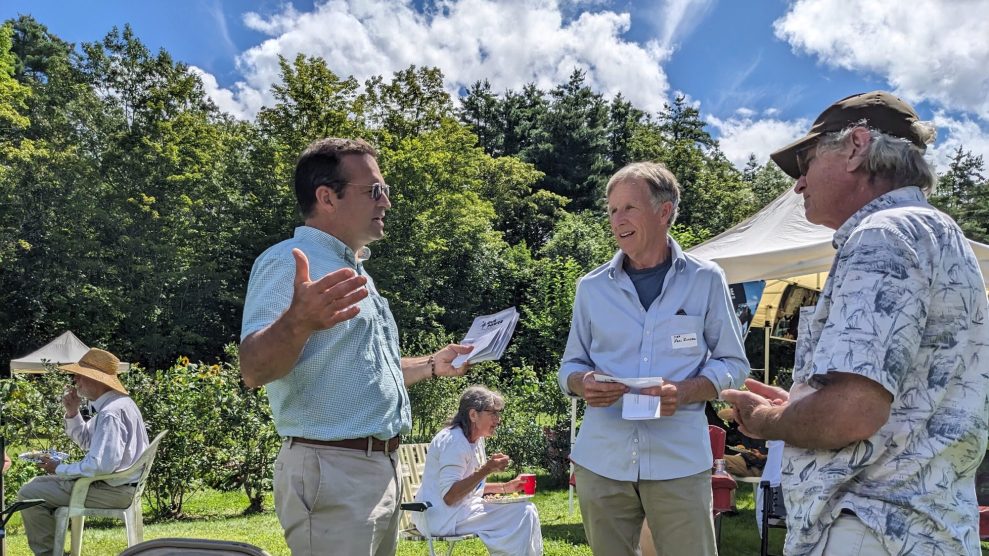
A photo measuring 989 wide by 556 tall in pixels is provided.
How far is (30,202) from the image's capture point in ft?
94.3

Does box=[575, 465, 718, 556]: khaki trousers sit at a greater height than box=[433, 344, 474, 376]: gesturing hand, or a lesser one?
lesser

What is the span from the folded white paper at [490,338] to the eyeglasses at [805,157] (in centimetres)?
133

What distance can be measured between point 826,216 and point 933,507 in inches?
→ 26.6

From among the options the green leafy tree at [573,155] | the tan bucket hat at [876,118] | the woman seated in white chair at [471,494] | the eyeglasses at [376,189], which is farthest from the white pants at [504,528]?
the green leafy tree at [573,155]

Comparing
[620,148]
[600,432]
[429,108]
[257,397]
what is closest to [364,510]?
[600,432]

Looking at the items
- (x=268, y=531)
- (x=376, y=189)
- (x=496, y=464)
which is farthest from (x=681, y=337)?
(x=268, y=531)

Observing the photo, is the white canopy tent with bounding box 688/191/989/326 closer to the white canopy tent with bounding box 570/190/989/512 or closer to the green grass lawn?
the white canopy tent with bounding box 570/190/989/512

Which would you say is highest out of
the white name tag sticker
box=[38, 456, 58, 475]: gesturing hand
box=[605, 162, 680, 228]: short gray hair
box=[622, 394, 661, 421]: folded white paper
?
box=[605, 162, 680, 228]: short gray hair

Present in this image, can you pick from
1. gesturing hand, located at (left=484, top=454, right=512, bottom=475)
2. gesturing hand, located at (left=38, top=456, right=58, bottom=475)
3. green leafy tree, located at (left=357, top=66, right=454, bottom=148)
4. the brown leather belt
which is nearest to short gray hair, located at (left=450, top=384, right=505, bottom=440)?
gesturing hand, located at (left=484, top=454, right=512, bottom=475)

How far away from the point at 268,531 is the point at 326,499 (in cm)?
574

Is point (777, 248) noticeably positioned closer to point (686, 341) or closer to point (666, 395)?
point (686, 341)

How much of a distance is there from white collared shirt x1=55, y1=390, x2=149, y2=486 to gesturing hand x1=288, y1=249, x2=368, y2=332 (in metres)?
4.59

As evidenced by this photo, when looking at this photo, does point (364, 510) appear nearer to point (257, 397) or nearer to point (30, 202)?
point (257, 397)

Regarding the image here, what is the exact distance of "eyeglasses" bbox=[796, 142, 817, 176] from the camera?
1.85 meters
